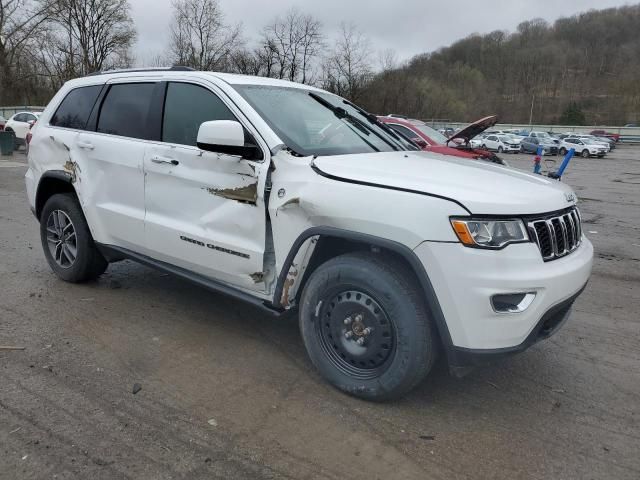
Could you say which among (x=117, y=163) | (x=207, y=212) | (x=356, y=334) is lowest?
(x=356, y=334)

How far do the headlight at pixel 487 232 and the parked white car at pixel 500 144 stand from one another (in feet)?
142

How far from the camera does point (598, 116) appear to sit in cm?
9869

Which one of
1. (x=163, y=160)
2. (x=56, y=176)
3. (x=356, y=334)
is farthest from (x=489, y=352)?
(x=56, y=176)

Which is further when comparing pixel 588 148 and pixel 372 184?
pixel 588 148

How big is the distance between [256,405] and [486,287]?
145 cm

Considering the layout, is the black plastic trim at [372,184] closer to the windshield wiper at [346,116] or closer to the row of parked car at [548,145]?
the windshield wiper at [346,116]

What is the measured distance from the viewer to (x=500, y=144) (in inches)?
1790

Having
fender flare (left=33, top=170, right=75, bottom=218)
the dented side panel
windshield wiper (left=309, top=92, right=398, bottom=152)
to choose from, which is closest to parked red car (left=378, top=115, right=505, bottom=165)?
windshield wiper (left=309, top=92, right=398, bottom=152)

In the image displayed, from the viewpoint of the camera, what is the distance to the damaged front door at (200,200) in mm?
3375

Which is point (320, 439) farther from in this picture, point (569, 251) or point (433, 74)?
point (433, 74)

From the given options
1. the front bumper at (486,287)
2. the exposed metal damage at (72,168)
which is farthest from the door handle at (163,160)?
the front bumper at (486,287)

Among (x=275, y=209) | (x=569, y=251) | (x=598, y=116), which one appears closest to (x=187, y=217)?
(x=275, y=209)

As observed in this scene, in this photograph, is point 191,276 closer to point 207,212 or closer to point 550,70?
point 207,212

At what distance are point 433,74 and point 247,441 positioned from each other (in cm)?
11409
